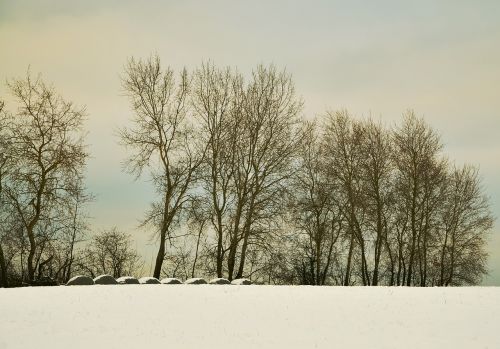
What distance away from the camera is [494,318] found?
17.6m

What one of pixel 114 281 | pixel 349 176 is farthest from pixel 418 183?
pixel 114 281

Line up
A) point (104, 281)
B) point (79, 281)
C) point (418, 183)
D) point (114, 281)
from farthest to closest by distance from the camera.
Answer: point (418, 183), point (114, 281), point (104, 281), point (79, 281)

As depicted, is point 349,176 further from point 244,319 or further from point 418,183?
point 244,319

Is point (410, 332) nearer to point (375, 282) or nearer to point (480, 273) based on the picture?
point (375, 282)

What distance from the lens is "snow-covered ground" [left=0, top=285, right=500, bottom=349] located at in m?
14.5

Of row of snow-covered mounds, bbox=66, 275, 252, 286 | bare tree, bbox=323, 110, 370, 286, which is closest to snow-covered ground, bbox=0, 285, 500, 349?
row of snow-covered mounds, bbox=66, 275, 252, 286

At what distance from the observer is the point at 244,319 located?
56.0ft

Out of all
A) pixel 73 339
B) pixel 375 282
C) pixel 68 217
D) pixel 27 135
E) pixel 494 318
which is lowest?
pixel 73 339

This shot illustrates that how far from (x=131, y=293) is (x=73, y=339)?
726 cm

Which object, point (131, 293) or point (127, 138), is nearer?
point (131, 293)

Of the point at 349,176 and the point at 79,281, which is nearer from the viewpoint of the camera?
the point at 79,281

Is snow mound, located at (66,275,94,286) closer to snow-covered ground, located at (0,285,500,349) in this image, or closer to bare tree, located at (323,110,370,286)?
snow-covered ground, located at (0,285,500,349)

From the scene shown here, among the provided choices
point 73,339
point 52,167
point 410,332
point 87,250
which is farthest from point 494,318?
point 87,250

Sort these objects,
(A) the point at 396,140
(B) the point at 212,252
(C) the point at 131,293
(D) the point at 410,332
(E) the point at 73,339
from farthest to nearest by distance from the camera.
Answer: (A) the point at 396,140, (B) the point at 212,252, (C) the point at 131,293, (D) the point at 410,332, (E) the point at 73,339
